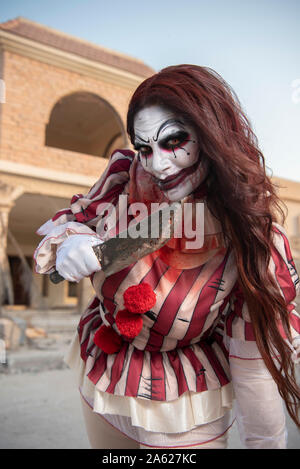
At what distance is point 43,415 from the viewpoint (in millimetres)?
1506

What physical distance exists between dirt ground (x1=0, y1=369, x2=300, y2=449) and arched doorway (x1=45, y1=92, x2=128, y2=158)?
10.7 feet

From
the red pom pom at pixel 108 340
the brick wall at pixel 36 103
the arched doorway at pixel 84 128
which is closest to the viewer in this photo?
the red pom pom at pixel 108 340

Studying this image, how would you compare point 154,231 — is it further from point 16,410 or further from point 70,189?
point 70,189

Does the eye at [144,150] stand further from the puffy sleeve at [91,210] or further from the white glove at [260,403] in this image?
the white glove at [260,403]

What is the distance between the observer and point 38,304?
20.2ft

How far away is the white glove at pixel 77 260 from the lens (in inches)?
19.3

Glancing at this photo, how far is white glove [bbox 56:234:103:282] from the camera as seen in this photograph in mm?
489

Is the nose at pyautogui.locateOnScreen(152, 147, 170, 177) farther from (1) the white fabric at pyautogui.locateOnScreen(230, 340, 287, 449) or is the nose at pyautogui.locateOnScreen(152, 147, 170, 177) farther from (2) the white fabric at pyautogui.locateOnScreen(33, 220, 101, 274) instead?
(1) the white fabric at pyautogui.locateOnScreen(230, 340, 287, 449)

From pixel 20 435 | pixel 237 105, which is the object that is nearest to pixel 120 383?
pixel 237 105

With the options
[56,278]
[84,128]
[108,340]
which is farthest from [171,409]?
[84,128]

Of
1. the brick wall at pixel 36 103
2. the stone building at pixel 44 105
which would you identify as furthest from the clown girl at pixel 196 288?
the brick wall at pixel 36 103

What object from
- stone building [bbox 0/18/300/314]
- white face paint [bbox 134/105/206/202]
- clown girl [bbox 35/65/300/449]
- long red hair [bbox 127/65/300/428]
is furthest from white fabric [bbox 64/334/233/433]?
stone building [bbox 0/18/300/314]

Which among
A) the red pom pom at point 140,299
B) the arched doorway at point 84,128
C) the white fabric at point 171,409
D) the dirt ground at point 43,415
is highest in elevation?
the arched doorway at point 84,128
